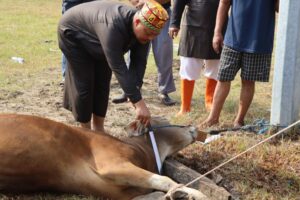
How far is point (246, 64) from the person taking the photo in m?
5.43

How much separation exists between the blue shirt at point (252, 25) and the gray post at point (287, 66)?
156 mm

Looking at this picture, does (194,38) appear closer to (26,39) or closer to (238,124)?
(238,124)

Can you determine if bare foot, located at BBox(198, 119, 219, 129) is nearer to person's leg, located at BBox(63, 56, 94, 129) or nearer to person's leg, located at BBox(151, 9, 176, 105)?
person's leg, located at BBox(63, 56, 94, 129)

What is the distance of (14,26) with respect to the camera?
13.7 metres

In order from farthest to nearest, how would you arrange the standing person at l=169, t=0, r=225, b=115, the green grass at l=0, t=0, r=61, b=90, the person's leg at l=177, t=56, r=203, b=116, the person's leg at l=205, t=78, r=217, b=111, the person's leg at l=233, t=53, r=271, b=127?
the green grass at l=0, t=0, r=61, b=90, the person's leg at l=205, t=78, r=217, b=111, the person's leg at l=177, t=56, r=203, b=116, the standing person at l=169, t=0, r=225, b=115, the person's leg at l=233, t=53, r=271, b=127

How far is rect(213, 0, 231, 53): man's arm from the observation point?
5648mm

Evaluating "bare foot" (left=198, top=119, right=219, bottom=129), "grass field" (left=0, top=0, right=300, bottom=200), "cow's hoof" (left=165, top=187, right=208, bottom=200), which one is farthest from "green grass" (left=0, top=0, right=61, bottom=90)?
"cow's hoof" (left=165, top=187, right=208, bottom=200)

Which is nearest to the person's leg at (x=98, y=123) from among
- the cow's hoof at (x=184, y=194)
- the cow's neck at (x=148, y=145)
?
the cow's neck at (x=148, y=145)

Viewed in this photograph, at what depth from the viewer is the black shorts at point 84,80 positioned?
5.02 metres

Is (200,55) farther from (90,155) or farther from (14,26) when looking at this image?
(14,26)

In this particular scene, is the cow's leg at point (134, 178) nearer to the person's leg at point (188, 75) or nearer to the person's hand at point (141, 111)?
the person's hand at point (141, 111)

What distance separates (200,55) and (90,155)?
2693mm

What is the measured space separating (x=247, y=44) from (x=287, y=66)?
1.47 feet

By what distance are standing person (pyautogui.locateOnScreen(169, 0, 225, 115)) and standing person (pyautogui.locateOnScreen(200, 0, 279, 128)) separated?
1.89 ft
